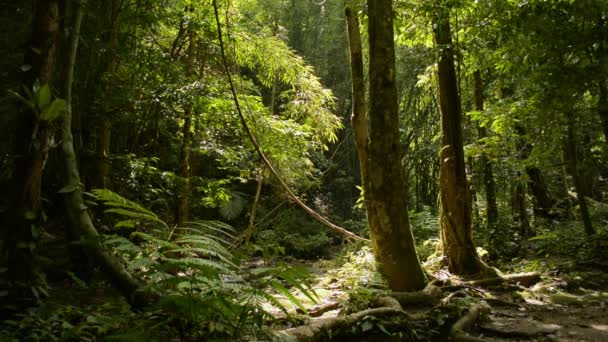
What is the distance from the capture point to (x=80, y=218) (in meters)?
3.25

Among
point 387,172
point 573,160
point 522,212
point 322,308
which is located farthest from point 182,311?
point 522,212

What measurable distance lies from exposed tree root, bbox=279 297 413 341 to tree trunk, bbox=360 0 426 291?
670 millimetres

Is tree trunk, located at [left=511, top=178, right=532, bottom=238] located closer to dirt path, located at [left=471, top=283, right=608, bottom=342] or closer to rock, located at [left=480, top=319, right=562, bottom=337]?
dirt path, located at [left=471, top=283, right=608, bottom=342]

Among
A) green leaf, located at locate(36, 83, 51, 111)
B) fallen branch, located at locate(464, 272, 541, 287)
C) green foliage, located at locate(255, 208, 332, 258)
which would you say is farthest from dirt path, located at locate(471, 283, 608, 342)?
green foliage, located at locate(255, 208, 332, 258)

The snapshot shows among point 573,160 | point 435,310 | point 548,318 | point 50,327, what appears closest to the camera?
point 50,327

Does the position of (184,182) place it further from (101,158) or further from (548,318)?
(548,318)

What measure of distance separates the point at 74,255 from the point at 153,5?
4.16 meters

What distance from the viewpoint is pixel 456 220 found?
643cm

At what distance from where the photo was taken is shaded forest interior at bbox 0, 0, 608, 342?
2.90m

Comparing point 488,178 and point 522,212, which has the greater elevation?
point 488,178

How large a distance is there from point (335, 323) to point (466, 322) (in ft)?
4.39

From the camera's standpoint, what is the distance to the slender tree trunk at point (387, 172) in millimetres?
5141

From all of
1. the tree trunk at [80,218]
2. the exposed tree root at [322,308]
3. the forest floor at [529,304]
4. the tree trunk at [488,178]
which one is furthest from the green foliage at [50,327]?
the tree trunk at [488,178]

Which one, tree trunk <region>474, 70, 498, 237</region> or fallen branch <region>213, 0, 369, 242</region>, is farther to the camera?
Result: tree trunk <region>474, 70, 498, 237</region>
